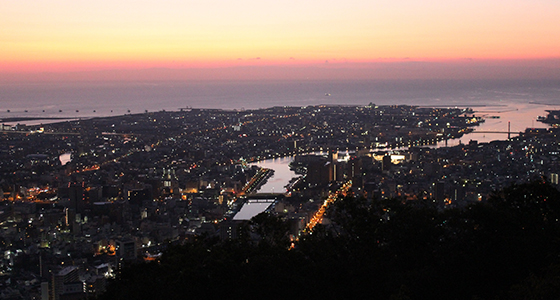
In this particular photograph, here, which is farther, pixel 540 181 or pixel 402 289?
pixel 540 181

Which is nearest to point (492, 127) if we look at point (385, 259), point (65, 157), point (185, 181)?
point (185, 181)

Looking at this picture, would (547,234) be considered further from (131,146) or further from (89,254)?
(131,146)

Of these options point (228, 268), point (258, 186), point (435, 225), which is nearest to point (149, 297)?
point (228, 268)

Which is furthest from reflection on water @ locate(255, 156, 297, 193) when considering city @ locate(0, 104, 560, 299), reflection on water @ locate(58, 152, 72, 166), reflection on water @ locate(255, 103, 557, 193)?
reflection on water @ locate(58, 152, 72, 166)

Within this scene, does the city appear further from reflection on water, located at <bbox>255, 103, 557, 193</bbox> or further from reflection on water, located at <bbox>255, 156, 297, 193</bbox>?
reflection on water, located at <bbox>255, 103, 557, 193</bbox>

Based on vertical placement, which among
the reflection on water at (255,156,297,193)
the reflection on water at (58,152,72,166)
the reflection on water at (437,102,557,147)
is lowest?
the reflection on water at (255,156,297,193)

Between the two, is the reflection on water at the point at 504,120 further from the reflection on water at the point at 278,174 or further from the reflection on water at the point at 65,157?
the reflection on water at the point at 65,157

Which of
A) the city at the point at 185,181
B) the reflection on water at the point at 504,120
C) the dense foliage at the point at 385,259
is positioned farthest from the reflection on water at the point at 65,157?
the dense foliage at the point at 385,259

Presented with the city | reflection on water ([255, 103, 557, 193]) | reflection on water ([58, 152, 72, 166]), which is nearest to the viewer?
the city

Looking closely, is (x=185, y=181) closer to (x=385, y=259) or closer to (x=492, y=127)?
(x=385, y=259)
